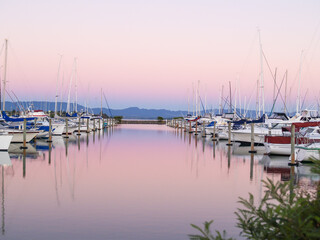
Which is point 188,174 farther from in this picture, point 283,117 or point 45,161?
point 283,117

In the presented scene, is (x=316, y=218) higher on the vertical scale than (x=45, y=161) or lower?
higher

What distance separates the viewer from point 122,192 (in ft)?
58.5

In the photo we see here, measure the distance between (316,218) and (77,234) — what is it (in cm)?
779

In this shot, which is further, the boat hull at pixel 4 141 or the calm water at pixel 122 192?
the boat hull at pixel 4 141

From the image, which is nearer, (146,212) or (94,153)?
(146,212)

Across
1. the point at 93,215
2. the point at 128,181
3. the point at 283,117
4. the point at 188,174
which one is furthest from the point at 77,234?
the point at 283,117

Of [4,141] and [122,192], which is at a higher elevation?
[4,141]

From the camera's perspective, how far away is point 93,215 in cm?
1352

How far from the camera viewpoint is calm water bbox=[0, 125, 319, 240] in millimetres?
12031

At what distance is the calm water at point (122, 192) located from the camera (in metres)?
12.0

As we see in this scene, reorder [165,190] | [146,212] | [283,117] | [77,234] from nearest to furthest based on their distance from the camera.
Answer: [77,234]
[146,212]
[165,190]
[283,117]

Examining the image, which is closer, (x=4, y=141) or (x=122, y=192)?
(x=122, y=192)

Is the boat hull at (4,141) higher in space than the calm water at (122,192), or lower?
higher

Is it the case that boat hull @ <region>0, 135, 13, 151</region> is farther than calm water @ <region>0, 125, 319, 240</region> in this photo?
Yes
